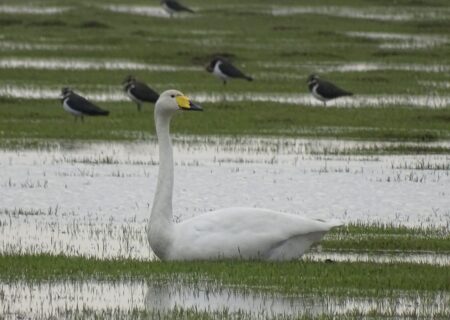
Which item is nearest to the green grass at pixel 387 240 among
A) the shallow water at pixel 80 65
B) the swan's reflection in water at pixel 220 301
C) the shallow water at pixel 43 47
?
the swan's reflection in water at pixel 220 301

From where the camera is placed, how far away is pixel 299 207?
642 inches

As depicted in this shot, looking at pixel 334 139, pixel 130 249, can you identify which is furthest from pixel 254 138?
pixel 130 249

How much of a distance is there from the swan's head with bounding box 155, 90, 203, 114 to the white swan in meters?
0.87

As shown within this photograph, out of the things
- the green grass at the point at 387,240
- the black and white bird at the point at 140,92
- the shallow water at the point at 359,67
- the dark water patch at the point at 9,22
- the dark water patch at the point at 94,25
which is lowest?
the dark water patch at the point at 9,22

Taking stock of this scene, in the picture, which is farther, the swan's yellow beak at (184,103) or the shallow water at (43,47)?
the shallow water at (43,47)

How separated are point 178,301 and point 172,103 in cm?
277

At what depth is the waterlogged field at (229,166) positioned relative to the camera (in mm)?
10336

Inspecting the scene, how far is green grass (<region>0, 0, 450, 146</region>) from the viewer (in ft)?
78.0

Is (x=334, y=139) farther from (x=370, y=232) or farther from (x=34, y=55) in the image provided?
(x=34, y=55)

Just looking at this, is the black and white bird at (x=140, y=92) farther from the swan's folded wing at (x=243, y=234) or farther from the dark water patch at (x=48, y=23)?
the dark water patch at (x=48, y=23)

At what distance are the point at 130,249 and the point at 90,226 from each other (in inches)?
62.4

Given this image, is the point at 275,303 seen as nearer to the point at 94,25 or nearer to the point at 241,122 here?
the point at 241,122

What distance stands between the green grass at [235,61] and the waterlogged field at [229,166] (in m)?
0.09

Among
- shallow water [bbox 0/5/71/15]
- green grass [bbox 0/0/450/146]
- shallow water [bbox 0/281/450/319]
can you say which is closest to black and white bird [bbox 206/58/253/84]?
green grass [bbox 0/0/450/146]
